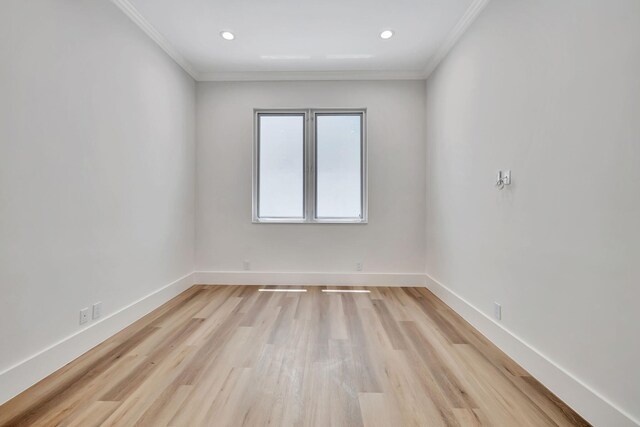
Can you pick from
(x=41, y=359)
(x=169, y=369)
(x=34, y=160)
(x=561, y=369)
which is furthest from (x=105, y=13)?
(x=561, y=369)

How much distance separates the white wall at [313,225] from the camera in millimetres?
4074

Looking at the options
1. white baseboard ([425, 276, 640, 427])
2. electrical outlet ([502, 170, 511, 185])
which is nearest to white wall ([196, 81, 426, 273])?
white baseboard ([425, 276, 640, 427])

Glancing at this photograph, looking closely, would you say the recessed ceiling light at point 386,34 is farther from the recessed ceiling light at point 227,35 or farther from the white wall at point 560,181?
the recessed ceiling light at point 227,35

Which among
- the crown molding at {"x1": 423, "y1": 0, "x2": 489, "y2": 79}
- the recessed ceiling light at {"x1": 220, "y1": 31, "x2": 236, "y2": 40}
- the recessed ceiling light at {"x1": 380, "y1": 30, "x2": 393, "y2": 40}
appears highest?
the recessed ceiling light at {"x1": 220, "y1": 31, "x2": 236, "y2": 40}

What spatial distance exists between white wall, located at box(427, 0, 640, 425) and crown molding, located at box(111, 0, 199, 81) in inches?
120

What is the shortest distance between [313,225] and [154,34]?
2.72 m

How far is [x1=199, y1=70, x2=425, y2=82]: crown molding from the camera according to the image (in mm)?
4000

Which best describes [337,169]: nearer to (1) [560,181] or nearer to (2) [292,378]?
(1) [560,181]

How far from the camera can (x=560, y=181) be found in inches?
67.6

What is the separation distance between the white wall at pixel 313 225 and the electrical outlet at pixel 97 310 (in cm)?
177

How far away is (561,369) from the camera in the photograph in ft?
5.52

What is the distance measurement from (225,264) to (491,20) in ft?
12.6

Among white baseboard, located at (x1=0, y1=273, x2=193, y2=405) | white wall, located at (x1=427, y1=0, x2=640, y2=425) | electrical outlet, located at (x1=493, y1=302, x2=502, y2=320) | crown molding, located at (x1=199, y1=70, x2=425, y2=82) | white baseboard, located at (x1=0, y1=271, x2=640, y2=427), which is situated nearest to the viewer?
white wall, located at (x1=427, y1=0, x2=640, y2=425)

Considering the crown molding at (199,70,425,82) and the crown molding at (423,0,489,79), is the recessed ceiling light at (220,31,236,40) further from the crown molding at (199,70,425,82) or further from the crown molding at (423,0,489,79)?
the crown molding at (423,0,489,79)
